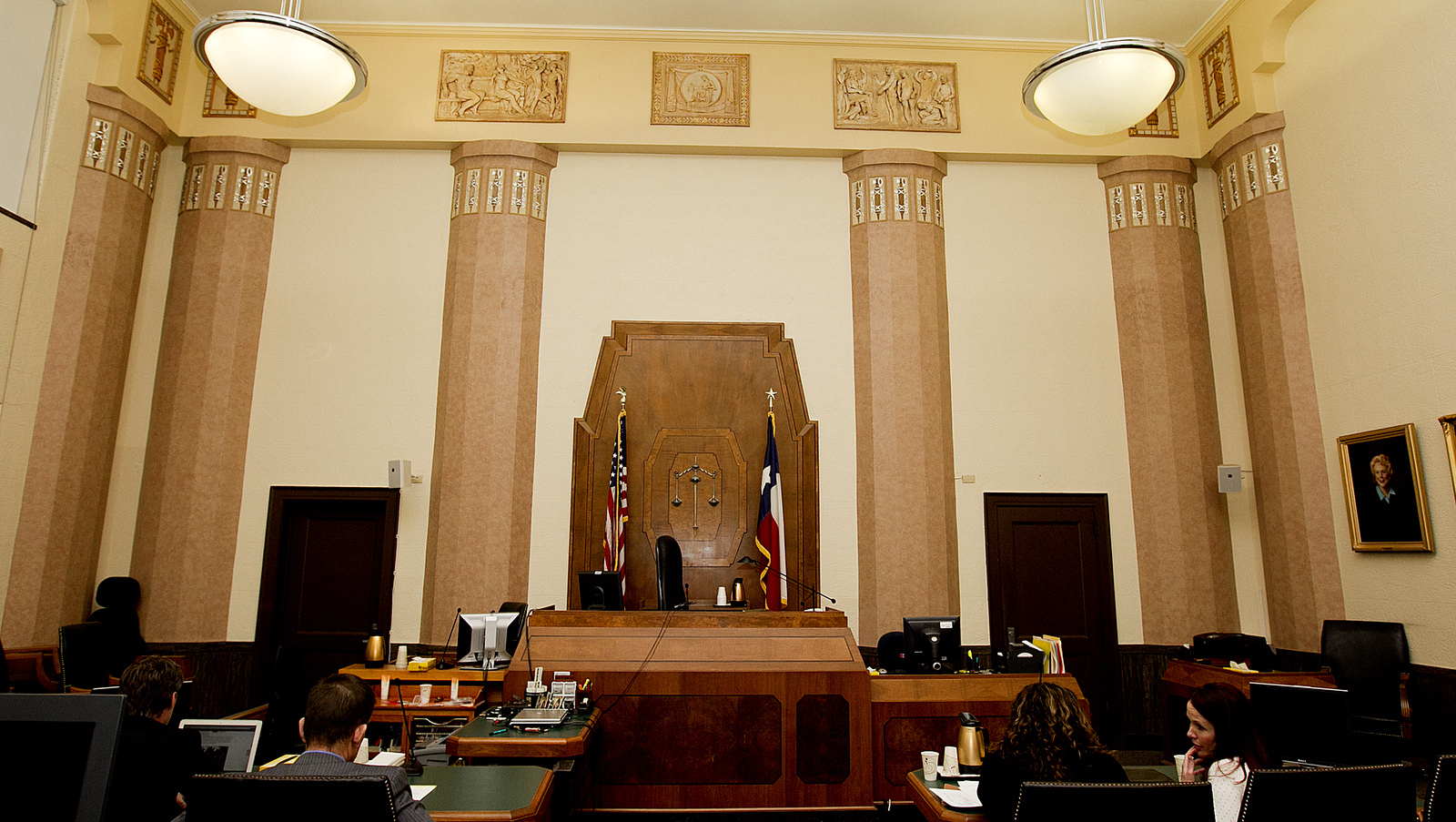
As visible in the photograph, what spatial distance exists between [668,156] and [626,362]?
2105 millimetres

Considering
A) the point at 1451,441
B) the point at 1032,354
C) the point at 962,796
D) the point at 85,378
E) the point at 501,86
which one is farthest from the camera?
the point at 501,86

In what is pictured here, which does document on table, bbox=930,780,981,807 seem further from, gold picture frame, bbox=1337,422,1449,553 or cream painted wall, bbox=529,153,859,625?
gold picture frame, bbox=1337,422,1449,553

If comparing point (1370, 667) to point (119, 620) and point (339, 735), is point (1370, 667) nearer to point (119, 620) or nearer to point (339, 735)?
point (339, 735)

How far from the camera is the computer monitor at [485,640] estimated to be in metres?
5.38

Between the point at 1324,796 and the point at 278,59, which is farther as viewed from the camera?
the point at 278,59

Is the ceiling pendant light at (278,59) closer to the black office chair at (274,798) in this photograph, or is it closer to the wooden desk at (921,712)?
the black office chair at (274,798)

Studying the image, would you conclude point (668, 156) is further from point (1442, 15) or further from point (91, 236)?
point (1442, 15)

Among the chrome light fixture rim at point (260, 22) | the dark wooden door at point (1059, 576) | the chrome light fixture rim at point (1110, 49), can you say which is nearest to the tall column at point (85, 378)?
the chrome light fixture rim at point (260, 22)

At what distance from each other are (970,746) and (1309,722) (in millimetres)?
1310

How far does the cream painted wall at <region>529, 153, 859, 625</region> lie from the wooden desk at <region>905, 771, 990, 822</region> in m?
3.91

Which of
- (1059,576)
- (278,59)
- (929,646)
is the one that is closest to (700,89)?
(278,59)

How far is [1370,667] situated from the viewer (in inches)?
224

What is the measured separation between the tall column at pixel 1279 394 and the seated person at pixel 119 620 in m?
9.23

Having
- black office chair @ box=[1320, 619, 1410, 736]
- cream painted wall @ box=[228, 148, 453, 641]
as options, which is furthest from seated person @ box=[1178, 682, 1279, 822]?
cream painted wall @ box=[228, 148, 453, 641]
